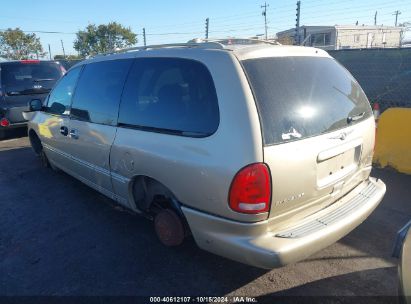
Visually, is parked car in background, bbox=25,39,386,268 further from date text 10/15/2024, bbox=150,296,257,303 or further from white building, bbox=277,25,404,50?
white building, bbox=277,25,404,50

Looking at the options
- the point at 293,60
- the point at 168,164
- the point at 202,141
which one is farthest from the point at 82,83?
the point at 293,60

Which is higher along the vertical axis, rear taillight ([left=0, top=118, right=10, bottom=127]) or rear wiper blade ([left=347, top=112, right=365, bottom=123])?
rear wiper blade ([left=347, top=112, right=365, bottom=123])

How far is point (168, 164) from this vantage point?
2656mm

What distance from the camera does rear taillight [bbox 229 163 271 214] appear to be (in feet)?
7.25

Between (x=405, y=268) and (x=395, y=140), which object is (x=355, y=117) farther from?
(x=395, y=140)

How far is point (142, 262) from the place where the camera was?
306cm

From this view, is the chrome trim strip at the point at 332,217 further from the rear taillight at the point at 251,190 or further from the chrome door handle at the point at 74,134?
the chrome door handle at the point at 74,134

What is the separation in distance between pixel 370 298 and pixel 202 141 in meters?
1.72

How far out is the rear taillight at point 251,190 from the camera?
2.21 meters

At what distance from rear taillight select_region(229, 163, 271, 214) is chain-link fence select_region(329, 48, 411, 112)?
564 centimetres

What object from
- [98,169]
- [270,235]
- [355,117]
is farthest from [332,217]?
[98,169]

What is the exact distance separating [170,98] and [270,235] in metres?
1.34

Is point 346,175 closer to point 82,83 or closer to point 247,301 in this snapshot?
point 247,301

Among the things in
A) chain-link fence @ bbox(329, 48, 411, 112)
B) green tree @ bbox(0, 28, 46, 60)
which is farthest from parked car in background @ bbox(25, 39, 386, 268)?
green tree @ bbox(0, 28, 46, 60)
